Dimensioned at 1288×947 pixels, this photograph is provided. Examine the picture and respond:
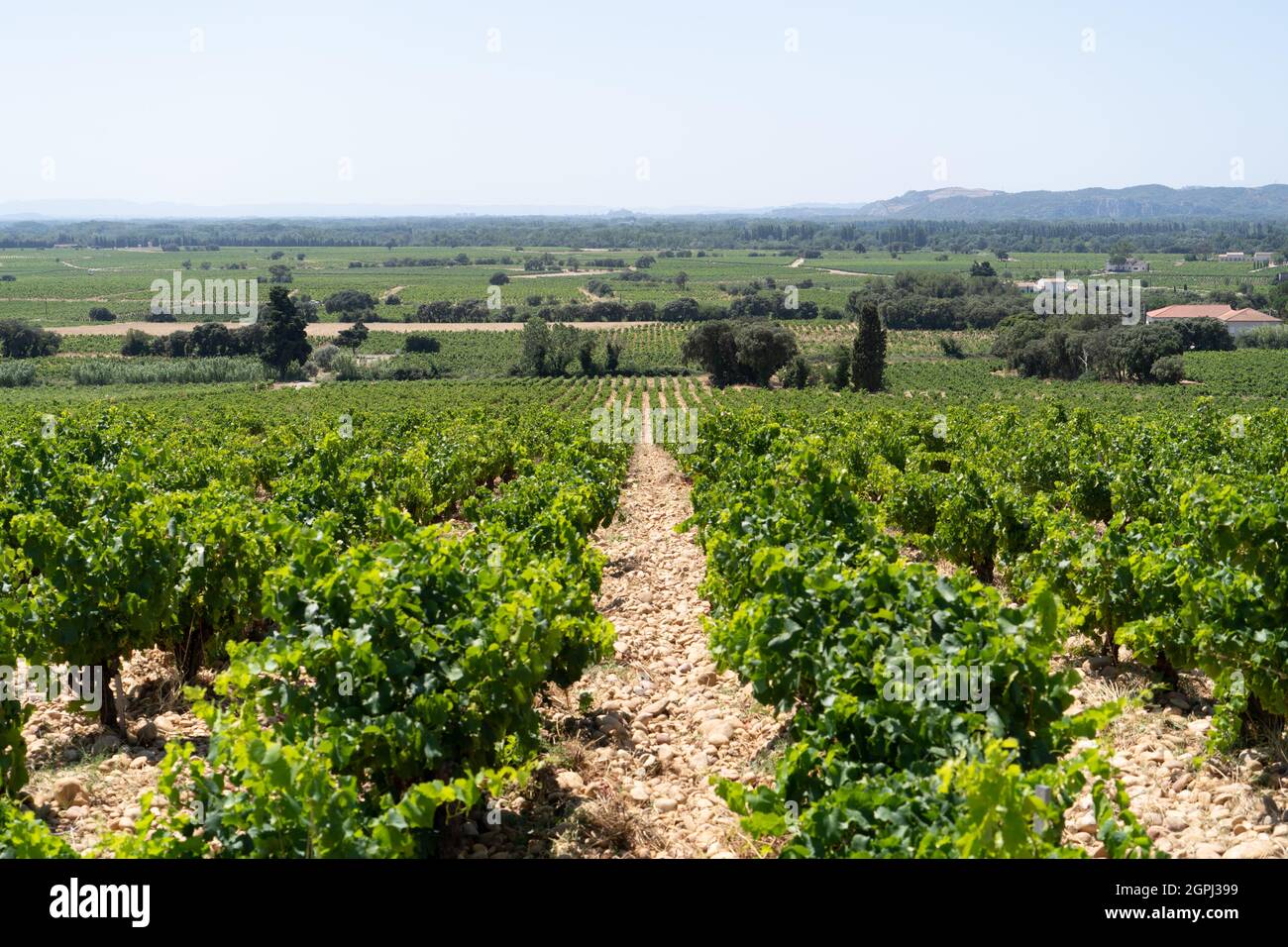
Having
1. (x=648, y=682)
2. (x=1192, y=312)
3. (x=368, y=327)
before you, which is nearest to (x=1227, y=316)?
(x=1192, y=312)

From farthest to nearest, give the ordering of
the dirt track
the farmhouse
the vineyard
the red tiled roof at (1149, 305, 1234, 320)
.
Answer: the dirt track, the red tiled roof at (1149, 305, 1234, 320), the farmhouse, the vineyard

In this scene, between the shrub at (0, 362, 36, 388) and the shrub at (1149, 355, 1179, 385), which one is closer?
the shrub at (1149, 355, 1179, 385)

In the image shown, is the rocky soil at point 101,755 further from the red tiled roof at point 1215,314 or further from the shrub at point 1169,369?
the red tiled roof at point 1215,314

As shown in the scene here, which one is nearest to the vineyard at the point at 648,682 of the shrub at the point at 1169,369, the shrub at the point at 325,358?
the shrub at the point at 1169,369

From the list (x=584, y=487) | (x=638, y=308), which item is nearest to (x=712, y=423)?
(x=584, y=487)

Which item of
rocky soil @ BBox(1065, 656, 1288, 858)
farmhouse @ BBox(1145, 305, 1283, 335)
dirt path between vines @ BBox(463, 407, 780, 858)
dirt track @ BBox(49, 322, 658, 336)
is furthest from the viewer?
dirt track @ BBox(49, 322, 658, 336)

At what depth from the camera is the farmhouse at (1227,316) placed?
11119cm

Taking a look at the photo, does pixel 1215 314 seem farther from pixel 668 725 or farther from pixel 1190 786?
pixel 668 725

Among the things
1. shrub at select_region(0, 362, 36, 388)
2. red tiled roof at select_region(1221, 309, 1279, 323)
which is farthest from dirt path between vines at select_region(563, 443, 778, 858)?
red tiled roof at select_region(1221, 309, 1279, 323)

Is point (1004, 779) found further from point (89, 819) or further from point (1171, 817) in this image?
point (89, 819)

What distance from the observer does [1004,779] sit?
459 centimetres

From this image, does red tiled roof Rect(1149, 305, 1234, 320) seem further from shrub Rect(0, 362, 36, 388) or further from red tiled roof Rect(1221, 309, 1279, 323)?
shrub Rect(0, 362, 36, 388)

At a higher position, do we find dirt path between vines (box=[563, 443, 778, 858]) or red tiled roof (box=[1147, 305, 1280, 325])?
red tiled roof (box=[1147, 305, 1280, 325])

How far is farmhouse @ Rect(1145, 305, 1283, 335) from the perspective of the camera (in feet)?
365
